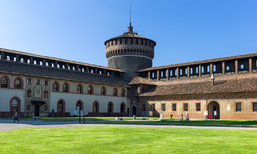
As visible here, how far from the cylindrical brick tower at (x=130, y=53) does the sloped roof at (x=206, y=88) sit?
30.8 ft

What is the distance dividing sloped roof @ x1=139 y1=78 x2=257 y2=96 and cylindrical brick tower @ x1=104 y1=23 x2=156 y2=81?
938 cm

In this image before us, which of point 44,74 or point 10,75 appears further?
point 44,74

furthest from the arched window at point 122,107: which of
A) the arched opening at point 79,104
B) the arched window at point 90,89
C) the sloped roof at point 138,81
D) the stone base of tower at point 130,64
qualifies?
the arched opening at point 79,104

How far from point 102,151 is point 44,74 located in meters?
42.1

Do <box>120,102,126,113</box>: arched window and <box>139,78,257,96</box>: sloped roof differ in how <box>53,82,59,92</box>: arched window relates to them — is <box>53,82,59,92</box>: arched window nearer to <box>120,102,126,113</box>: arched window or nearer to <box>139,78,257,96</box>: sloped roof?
<box>120,102,126,113</box>: arched window

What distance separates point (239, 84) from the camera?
4666 centimetres

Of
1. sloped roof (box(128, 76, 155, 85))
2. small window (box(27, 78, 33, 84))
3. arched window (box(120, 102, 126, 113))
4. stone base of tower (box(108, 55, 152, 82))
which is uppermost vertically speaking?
stone base of tower (box(108, 55, 152, 82))

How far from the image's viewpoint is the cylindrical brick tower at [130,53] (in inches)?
2638

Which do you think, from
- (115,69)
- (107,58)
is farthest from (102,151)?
(107,58)

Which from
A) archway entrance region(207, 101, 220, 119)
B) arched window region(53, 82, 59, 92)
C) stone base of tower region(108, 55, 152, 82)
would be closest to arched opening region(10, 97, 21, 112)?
arched window region(53, 82, 59, 92)

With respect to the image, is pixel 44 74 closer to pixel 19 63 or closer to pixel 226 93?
pixel 19 63

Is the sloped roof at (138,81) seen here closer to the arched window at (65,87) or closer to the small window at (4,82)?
the arched window at (65,87)

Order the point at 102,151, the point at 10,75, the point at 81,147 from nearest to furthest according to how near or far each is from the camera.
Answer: the point at 102,151
the point at 81,147
the point at 10,75

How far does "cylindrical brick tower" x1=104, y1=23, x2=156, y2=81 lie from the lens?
67000 millimetres
